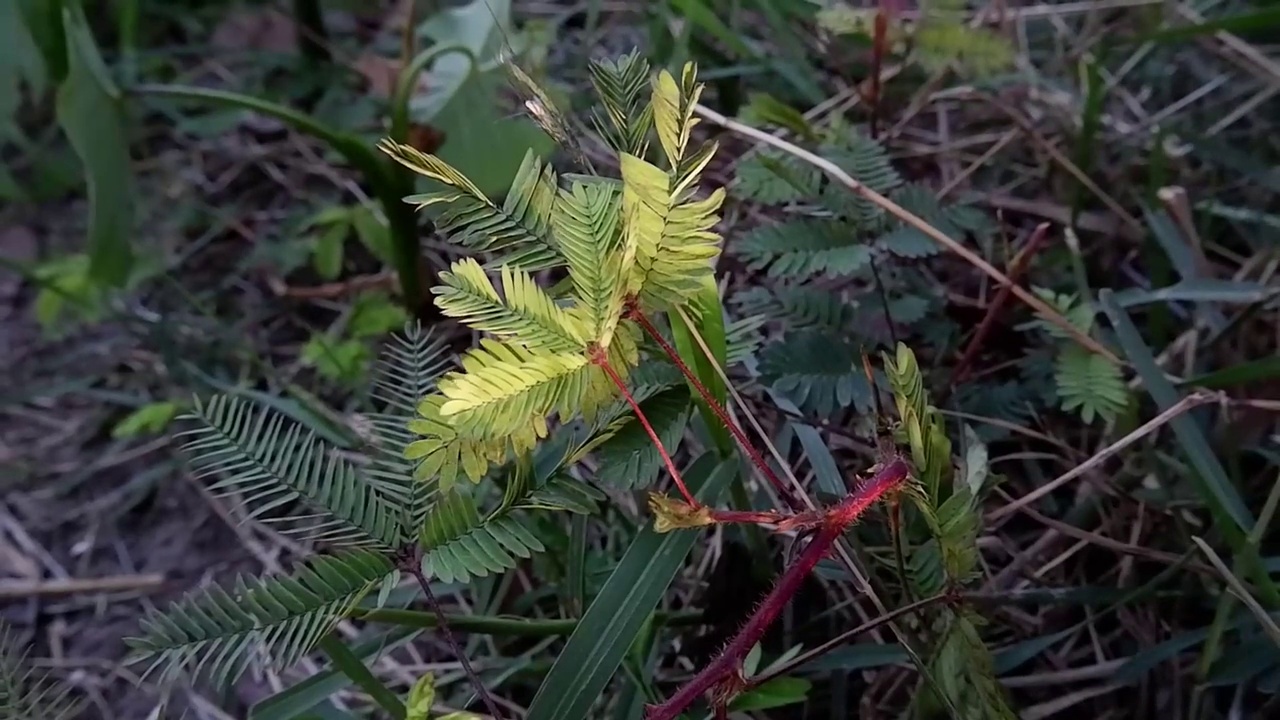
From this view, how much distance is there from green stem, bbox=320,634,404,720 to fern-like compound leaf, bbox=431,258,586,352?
0.74 feet

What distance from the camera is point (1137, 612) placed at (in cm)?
65

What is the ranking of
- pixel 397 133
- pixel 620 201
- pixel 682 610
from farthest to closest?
pixel 397 133 < pixel 682 610 < pixel 620 201

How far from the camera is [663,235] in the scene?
1.23 ft

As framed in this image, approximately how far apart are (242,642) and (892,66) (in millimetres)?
867

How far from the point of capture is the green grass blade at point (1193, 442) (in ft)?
1.92

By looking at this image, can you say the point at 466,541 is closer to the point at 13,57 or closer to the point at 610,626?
the point at 610,626

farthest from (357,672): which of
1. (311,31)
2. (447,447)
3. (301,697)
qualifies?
(311,31)

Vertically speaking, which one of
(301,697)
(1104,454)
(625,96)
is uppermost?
(625,96)

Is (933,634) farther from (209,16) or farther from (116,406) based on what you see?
(209,16)

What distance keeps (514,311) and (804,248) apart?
33 centimetres

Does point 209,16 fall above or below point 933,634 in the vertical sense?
above

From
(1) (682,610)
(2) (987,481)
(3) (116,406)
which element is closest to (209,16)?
(3) (116,406)

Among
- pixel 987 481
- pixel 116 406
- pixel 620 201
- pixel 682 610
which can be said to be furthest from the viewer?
pixel 116 406

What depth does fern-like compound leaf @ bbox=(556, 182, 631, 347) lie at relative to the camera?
0.38 m
